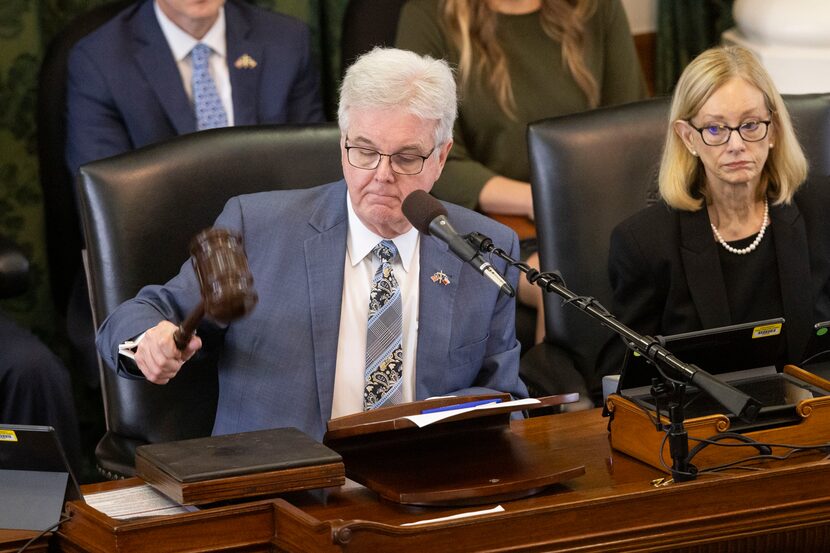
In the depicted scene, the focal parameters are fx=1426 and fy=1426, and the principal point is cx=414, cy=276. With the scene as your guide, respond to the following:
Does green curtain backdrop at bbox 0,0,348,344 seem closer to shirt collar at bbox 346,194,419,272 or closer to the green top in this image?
the green top

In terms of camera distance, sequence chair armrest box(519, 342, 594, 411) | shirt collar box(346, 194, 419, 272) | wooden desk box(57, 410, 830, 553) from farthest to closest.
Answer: chair armrest box(519, 342, 594, 411), shirt collar box(346, 194, 419, 272), wooden desk box(57, 410, 830, 553)

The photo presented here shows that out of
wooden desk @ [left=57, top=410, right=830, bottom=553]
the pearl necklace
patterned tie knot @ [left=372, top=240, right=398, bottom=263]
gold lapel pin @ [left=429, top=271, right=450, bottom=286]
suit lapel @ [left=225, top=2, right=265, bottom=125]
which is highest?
suit lapel @ [left=225, top=2, right=265, bottom=125]

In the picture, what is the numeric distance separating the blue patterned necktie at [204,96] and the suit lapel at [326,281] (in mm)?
1232

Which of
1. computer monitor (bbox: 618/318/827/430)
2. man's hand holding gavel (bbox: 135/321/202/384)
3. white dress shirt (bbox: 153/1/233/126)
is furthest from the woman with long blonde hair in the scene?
man's hand holding gavel (bbox: 135/321/202/384)

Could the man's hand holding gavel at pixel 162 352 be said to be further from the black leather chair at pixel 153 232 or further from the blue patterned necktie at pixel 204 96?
the blue patterned necktie at pixel 204 96

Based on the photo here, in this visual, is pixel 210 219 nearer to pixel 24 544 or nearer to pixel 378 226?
pixel 378 226

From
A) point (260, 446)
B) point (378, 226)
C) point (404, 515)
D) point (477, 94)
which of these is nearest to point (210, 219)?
point (378, 226)

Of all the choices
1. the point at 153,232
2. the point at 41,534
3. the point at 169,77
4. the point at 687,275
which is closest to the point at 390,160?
the point at 153,232

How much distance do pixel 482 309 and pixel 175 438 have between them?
0.59m

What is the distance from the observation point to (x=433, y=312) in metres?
2.45

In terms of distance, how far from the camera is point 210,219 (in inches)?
102

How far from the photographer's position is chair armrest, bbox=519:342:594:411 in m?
2.68

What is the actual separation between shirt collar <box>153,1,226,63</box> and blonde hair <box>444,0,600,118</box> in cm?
60

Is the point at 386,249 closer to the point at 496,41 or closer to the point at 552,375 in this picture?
the point at 552,375
